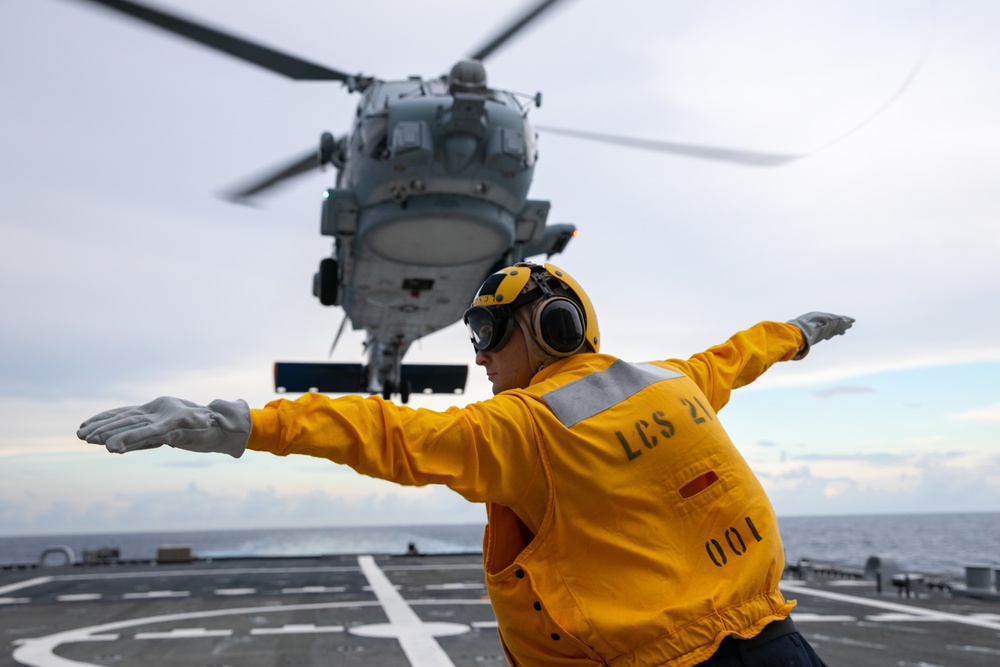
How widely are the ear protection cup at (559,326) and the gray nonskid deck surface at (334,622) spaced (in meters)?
7.30

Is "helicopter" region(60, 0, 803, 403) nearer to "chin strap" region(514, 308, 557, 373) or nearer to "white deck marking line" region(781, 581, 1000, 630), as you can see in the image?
"white deck marking line" region(781, 581, 1000, 630)

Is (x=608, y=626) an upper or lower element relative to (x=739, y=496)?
lower

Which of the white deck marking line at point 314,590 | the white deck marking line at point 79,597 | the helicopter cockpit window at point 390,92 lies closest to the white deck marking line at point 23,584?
the white deck marking line at point 79,597

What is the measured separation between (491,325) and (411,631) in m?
9.76

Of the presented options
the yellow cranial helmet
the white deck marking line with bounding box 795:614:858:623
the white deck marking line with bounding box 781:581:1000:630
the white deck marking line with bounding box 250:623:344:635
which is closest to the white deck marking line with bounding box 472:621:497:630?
the white deck marking line with bounding box 250:623:344:635

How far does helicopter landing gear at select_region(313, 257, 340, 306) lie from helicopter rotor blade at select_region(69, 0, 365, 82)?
147 inches

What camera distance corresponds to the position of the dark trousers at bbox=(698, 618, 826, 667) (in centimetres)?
251

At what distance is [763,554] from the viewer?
2666 millimetres

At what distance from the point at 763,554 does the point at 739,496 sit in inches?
8.0

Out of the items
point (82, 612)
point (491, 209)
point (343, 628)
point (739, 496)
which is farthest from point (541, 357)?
point (82, 612)

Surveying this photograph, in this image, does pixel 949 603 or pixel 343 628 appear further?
pixel 949 603

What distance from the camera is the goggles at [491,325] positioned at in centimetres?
296

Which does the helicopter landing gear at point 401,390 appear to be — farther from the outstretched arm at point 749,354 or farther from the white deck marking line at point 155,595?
the outstretched arm at point 749,354

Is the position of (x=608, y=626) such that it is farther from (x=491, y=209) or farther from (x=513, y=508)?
(x=491, y=209)
